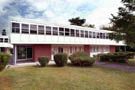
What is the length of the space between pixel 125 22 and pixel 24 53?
48.9 ft

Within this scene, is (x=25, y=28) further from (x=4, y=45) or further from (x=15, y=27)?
(x=4, y=45)

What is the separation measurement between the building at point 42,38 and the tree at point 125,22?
8.01 metres

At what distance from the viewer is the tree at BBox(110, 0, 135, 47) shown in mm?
24628

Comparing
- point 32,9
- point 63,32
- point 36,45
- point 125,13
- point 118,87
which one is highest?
point 32,9

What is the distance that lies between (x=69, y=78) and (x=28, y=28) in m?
12.5

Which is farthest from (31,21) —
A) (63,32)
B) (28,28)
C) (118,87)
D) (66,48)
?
(118,87)

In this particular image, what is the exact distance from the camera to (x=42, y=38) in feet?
90.9

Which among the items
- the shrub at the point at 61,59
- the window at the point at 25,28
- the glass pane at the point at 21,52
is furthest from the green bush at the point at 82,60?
the glass pane at the point at 21,52

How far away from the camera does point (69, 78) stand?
1566cm

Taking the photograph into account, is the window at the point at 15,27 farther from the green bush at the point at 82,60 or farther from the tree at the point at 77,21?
the tree at the point at 77,21

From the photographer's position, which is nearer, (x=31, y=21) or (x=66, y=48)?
(x=31, y=21)

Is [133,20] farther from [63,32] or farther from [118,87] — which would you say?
[118,87]

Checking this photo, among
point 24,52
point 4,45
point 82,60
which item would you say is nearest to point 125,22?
point 82,60

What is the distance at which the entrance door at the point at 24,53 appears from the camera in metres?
28.9
